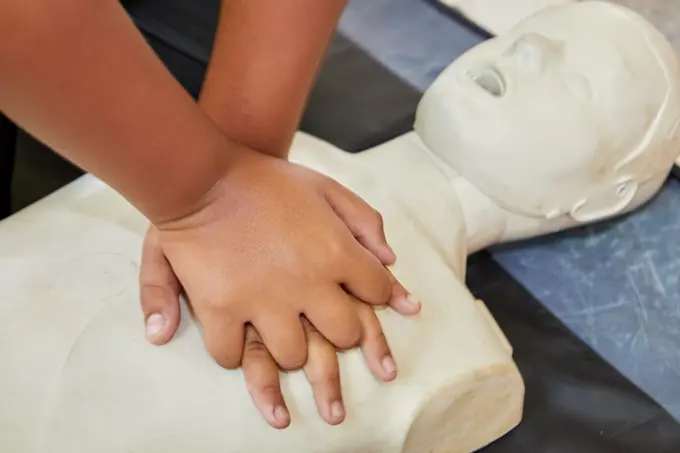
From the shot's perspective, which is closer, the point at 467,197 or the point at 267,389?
the point at 267,389

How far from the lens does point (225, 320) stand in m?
0.61

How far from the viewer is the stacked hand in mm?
597

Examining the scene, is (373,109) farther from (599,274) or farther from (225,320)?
(225,320)

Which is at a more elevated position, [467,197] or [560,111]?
[560,111]

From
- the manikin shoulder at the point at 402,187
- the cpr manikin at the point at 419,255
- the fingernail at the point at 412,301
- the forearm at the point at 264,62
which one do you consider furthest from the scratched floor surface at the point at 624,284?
the forearm at the point at 264,62

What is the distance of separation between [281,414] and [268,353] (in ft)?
0.15

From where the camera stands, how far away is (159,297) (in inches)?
25.0

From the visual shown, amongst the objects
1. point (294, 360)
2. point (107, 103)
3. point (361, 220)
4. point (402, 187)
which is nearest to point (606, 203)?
point (402, 187)

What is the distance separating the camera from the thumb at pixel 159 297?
2.08 ft

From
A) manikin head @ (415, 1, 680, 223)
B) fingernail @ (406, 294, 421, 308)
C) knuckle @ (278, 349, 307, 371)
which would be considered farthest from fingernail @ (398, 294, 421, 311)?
manikin head @ (415, 1, 680, 223)

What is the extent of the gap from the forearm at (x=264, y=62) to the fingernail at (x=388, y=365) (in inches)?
7.4

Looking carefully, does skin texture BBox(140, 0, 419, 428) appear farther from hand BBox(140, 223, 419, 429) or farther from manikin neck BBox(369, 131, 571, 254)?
manikin neck BBox(369, 131, 571, 254)

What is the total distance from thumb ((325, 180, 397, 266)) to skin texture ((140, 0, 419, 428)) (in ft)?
0.11

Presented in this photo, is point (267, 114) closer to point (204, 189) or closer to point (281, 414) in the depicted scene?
point (204, 189)
